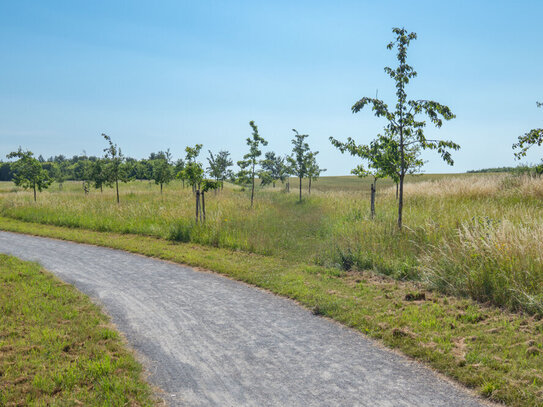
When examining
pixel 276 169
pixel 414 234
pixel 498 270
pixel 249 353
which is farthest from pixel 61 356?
pixel 276 169

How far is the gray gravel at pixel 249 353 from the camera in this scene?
4535 millimetres

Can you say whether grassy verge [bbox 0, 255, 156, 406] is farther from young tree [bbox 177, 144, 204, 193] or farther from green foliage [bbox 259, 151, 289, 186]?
green foliage [bbox 259, 151, 289, 186]

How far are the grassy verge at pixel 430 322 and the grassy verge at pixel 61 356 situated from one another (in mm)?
3631

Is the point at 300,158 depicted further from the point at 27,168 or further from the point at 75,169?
the point at 75,169

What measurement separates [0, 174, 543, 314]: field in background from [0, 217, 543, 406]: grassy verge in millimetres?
574

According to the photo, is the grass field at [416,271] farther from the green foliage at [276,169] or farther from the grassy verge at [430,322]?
the green foliage at [276,169]

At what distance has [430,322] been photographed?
6.51 m

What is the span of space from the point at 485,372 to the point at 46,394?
5.37m

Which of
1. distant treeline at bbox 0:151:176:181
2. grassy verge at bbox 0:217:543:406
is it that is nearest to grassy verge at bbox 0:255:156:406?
grassy verge at bbox 0:217:543:406

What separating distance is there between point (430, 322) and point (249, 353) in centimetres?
309

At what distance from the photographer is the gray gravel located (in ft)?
14.9

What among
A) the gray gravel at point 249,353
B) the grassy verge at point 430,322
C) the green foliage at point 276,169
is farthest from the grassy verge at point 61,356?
the green foliage at point 276,169

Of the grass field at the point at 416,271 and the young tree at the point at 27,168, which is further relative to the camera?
the young tree at the point at 27,168

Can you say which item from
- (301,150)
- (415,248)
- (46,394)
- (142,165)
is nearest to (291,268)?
(415,248)
